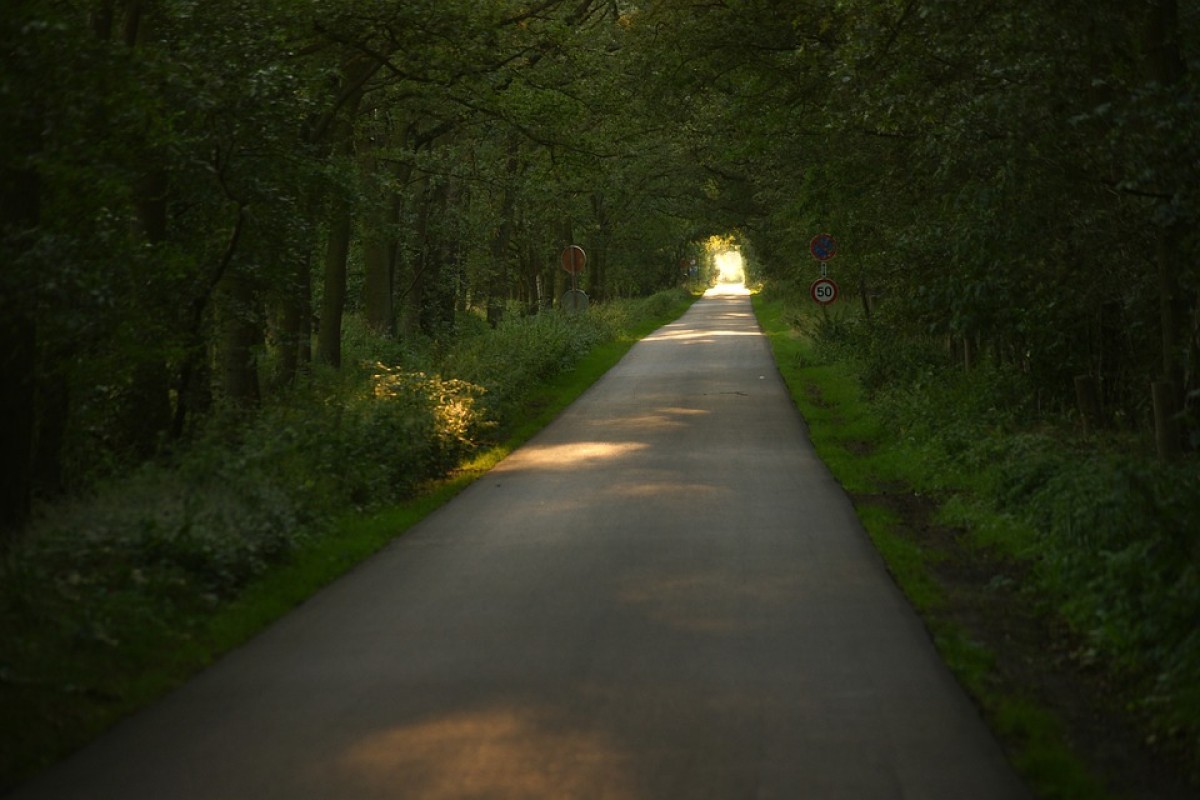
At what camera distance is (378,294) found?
31344 mm

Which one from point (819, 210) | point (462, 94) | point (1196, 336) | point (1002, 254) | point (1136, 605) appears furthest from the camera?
point (819, 210)

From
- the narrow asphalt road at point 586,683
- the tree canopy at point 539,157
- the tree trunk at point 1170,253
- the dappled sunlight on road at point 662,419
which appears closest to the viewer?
the narrow asphalt road at point 586,683

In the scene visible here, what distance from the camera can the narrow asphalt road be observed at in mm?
6305

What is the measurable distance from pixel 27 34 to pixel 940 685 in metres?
7.65

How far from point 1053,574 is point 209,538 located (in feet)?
19.6

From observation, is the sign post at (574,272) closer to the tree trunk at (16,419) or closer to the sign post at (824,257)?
the sign post at (824,257)

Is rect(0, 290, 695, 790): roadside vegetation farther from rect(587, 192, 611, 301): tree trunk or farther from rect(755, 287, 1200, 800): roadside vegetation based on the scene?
rect(587, 192, 611, 301): tree trunk

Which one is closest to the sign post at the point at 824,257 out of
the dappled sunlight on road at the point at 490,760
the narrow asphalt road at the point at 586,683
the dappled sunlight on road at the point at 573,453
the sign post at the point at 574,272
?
the sign post at the point at 574,272

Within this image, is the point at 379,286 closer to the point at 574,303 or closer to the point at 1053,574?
the point at 574,303

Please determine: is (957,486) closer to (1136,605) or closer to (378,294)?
(1136,605)

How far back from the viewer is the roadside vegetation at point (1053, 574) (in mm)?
6984

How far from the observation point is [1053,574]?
33.8ft

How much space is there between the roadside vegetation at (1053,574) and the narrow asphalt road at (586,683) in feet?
1.09

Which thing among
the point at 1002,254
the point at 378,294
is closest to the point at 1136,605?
the point at 1002,254
